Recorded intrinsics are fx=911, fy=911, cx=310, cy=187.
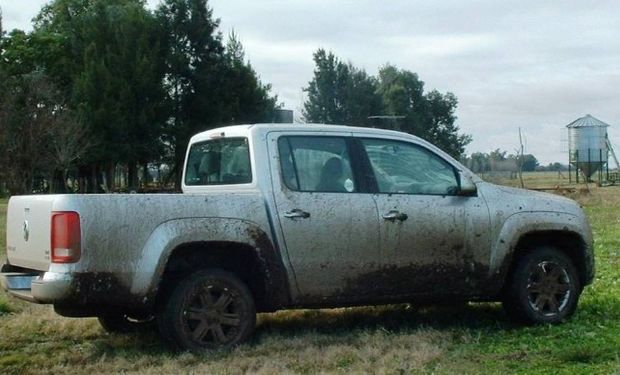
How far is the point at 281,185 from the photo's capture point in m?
7.23

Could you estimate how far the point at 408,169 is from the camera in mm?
7750

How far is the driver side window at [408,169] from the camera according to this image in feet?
25.1

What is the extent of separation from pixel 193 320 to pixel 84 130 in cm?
3765

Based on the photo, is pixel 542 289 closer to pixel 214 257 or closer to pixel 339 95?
pixel 214 257

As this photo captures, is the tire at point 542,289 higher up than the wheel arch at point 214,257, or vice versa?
the wheel arch at point 214,257

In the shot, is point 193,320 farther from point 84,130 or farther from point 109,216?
point 84,130

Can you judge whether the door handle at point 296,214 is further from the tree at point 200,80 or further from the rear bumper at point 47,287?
the tree at point 200,80

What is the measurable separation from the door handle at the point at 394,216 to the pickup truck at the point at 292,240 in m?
0.02

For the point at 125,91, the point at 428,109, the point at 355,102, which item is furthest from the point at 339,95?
the point at 125,91

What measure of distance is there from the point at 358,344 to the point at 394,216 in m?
1.08

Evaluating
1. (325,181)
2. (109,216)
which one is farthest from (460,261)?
(109,216)

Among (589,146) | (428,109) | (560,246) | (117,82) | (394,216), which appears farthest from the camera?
(428,109)

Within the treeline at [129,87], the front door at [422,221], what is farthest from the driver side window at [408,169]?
the treeline at [129,87]

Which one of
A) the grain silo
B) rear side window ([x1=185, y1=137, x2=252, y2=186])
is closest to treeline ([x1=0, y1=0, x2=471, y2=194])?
the grain silo
